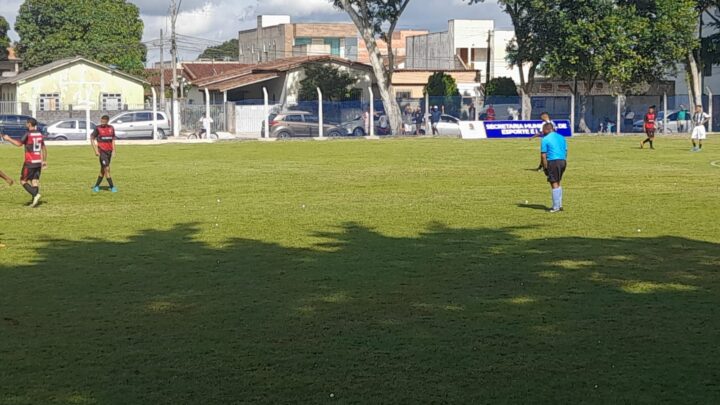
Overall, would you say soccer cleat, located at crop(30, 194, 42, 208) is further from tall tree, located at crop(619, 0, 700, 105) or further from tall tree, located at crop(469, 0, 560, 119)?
tall tree, located at crop(619, 0, 700, 105)

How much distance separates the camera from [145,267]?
42.3ft

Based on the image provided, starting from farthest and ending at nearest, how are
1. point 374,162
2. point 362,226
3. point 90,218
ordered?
point 374,162 → point 90,218 → point 362,226

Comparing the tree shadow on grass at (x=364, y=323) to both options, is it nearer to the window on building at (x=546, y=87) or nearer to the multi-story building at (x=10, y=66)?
the window on building at (x=546, y=87)

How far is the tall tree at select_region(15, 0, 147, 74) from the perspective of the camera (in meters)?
84.8

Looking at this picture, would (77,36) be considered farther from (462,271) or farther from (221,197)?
(462,271)

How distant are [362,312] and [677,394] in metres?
3.54

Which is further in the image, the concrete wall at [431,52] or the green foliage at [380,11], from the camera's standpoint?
the concrete wall at [431,52]

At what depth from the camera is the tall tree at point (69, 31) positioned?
8481 centimetres

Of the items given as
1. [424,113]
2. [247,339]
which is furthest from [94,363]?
[424,113]

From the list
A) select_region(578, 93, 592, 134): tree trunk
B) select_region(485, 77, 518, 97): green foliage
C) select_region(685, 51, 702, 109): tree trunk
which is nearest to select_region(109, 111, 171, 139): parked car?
select_region(578, 93, 592, 134): tree trunk

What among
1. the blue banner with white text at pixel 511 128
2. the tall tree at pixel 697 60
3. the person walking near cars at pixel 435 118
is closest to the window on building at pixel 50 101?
the person walking near cars at pixel 435 118

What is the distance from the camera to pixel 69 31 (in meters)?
85.9

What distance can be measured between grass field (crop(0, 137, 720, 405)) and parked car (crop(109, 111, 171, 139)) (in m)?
27.0

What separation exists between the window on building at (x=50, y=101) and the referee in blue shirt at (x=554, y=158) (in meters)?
57.7
